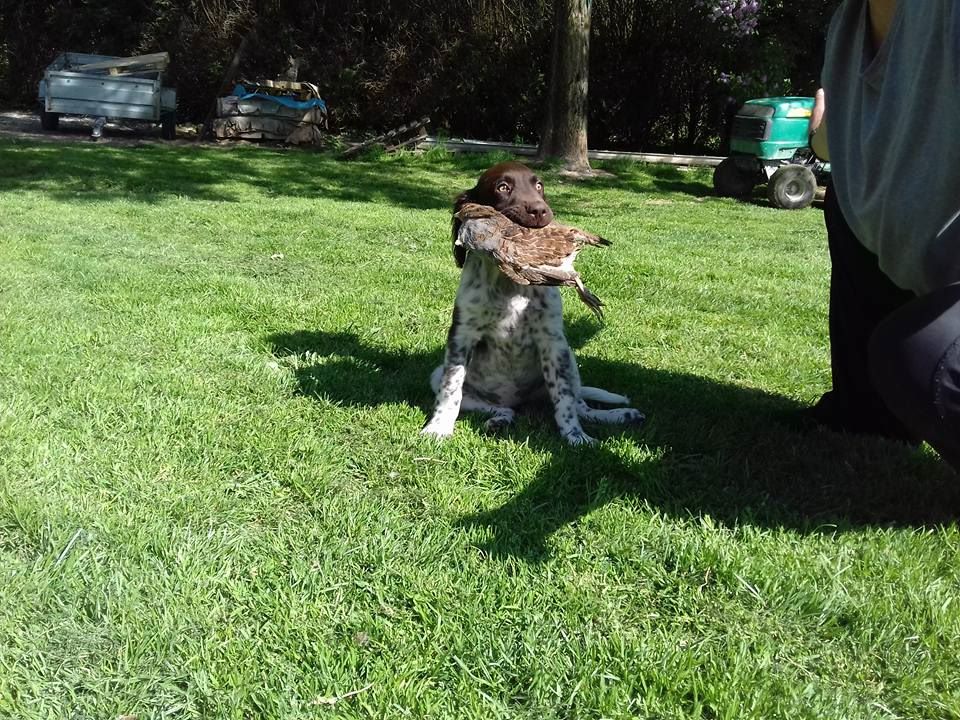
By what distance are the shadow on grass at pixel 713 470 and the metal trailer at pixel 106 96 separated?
42.2 ft

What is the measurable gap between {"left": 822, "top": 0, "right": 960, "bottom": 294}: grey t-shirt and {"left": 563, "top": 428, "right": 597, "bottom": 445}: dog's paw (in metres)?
1.26

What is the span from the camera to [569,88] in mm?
12484

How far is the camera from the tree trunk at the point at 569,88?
12.1 metres

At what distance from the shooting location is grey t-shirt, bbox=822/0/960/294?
197 centimetres

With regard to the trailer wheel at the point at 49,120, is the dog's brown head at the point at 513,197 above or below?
below

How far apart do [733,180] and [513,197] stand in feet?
29.6

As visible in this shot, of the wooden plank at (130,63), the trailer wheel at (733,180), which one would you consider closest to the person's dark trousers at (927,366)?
the trailer wheel at (733,180)

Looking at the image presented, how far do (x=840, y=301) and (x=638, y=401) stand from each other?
0.95 metres

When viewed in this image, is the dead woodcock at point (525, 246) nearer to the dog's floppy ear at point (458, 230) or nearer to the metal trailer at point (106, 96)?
the dog's floppy ear at point (458, 230)

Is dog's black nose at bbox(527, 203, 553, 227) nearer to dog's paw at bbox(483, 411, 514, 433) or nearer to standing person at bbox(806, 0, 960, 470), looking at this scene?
dog's paw at bbox(483, 411, 514, 433)

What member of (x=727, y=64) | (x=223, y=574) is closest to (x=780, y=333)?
(x=223, y=574)

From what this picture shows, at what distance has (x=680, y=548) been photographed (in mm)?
2475

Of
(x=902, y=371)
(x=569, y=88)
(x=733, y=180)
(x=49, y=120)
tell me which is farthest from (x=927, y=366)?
(x=49, y=120)

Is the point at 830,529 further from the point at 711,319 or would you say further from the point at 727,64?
the point at 727,64
